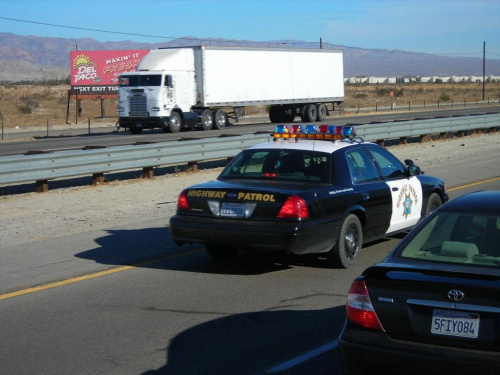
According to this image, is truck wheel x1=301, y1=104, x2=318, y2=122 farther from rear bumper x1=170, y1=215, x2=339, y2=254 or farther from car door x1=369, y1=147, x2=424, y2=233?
rear bumper x1=170, y1=215, x2=339, y2=254

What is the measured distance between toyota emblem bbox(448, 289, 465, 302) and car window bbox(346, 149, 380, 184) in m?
5.06

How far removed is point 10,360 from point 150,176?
41.7ft

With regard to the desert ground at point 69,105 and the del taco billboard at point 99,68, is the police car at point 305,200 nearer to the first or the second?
the desert ground at point 69,105

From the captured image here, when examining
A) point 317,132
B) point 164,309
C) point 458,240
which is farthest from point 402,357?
point 317,132

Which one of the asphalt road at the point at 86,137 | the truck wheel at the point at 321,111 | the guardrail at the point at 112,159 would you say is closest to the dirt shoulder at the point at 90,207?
the guardrail at the point at 112,159

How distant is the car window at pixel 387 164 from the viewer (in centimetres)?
1030

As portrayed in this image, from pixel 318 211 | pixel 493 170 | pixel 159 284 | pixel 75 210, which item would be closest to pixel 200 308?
pixel 159 284

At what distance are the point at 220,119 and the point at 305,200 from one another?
33073mm

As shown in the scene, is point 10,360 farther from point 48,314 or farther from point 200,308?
point 200,308

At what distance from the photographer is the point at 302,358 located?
6012mm

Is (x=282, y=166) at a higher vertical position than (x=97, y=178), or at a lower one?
higher

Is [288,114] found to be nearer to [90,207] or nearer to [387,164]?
[90,207]

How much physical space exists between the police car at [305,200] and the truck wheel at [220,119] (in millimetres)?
30485

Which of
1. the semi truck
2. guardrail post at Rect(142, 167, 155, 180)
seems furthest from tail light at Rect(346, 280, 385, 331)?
the semi truck
